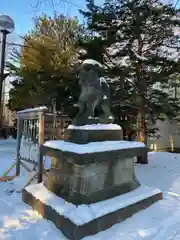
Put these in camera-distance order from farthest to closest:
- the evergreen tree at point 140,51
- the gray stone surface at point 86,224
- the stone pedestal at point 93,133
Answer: the evergreen tree at point 140,51 < the stone pedestal at point 93,133 < the gray stone surface at point 86,224

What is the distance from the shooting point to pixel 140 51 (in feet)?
22.1

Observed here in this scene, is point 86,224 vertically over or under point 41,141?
under

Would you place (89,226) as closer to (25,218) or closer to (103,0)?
(25,218)

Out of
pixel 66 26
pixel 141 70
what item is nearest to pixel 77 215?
pixel 141 70

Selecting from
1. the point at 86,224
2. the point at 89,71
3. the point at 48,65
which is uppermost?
the point at 48,65

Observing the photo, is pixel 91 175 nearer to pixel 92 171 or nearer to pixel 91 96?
pixel 92 171

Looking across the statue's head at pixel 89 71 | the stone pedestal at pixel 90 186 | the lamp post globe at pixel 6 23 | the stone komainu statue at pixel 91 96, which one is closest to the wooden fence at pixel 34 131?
the stone pedestal at pixel 90 186

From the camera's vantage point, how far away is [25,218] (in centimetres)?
295

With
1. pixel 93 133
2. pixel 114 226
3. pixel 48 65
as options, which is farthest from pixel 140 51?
pixel 114 226

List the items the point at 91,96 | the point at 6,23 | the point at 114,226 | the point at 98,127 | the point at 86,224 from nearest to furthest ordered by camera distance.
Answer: the point at 86,224
the point at 114,226
the point at 98,127
the point at 91,96
the point at 6,23

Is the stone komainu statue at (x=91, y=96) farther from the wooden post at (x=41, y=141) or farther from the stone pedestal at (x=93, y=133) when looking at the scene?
the wooden post at (x=41, y=141)

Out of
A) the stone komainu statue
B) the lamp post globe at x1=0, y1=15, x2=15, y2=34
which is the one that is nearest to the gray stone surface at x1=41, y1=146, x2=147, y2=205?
the stone komainu statue

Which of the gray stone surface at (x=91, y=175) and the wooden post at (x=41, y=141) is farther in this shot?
the wooden post at (x=41, y=141)

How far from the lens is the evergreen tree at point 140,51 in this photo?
614cm
